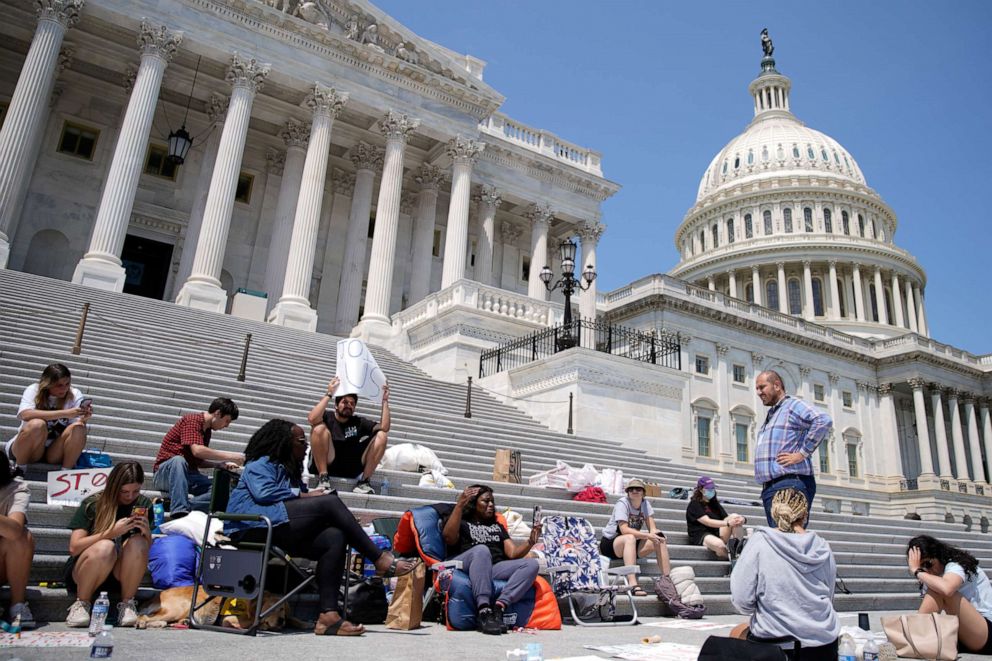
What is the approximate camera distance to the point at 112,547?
16.7 ft

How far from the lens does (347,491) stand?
845 centimetres

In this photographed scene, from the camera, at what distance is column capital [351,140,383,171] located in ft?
99.3

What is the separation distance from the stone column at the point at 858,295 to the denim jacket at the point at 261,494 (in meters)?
70.7

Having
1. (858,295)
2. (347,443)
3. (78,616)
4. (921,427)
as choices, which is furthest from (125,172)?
(858,295)

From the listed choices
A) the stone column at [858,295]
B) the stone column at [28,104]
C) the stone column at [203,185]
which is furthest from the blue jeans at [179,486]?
the stone column at [858,295]

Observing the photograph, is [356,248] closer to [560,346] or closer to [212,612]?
[560,346]

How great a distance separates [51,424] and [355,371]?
321cm

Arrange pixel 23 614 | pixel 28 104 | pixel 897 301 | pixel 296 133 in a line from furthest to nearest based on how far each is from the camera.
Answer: pixel 897 301 → pixel 296 133 → pixel 28 104 → pixel 23 614

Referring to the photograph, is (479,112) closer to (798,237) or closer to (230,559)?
(230,559)

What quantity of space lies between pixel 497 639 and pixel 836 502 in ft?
158

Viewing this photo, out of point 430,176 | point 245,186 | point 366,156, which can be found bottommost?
point 245,186

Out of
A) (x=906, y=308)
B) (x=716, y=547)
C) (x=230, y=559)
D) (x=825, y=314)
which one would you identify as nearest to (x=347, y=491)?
(x=230, y=559)

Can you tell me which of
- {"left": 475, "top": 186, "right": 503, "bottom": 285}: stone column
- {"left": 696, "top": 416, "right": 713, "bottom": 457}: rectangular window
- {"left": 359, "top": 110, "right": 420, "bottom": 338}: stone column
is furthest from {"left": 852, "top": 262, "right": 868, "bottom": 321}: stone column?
{"left": 359, "top": 110, "right": 420, "bottom": 338}: stone column

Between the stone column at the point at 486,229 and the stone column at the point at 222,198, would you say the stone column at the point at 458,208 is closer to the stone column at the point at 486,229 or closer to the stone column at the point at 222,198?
the stone column at the point at 486,229
